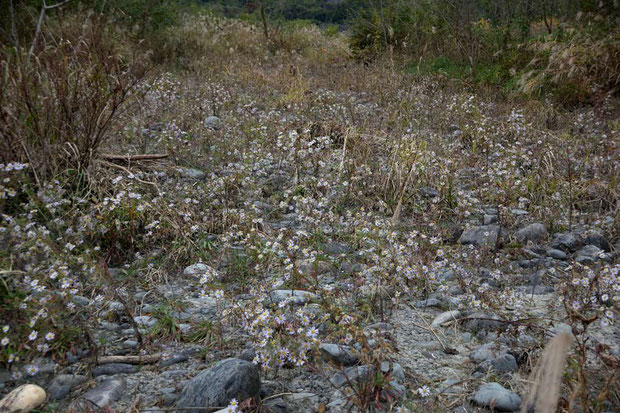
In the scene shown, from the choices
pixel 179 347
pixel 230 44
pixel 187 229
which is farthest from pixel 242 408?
pixel 230 44

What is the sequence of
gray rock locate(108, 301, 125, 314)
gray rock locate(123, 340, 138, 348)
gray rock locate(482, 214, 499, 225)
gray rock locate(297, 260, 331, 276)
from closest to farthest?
1. gray rock locate(123, 340, 138, 348)
2. gray rock locate(108, 301, 125, 314)
3. gray rock locate(297, 260, 331, 276)
4. gray rock locate(482, 214, 499, 225)

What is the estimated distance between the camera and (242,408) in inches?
75.8

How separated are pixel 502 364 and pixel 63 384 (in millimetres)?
1867

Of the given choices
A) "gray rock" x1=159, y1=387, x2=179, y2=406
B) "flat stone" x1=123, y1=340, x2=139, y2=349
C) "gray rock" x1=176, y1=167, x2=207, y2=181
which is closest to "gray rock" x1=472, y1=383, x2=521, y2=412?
"gray rock" x1=159, y1=387, x2=179, y2=406

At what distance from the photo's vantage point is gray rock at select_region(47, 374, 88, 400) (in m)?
2.13

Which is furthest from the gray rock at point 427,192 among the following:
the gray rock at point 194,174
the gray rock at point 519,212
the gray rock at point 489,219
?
the gray rock at point 194,174

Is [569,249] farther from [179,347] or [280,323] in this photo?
[179,347]

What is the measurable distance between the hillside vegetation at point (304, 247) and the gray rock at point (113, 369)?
1 centimetres

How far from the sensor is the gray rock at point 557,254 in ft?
11.2

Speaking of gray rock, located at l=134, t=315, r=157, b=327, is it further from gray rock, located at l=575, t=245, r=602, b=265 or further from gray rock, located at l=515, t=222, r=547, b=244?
gray rock, located at l=575, t=245, r=602, b=265

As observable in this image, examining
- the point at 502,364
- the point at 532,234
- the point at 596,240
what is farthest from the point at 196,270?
the point at 596,240

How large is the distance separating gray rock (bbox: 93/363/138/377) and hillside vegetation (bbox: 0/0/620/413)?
15 millimetres

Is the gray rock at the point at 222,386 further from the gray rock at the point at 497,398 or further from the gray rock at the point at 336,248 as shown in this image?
Answer: the gray rock at the point at 336,248

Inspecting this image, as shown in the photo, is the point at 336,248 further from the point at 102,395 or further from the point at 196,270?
the point at 102,395
